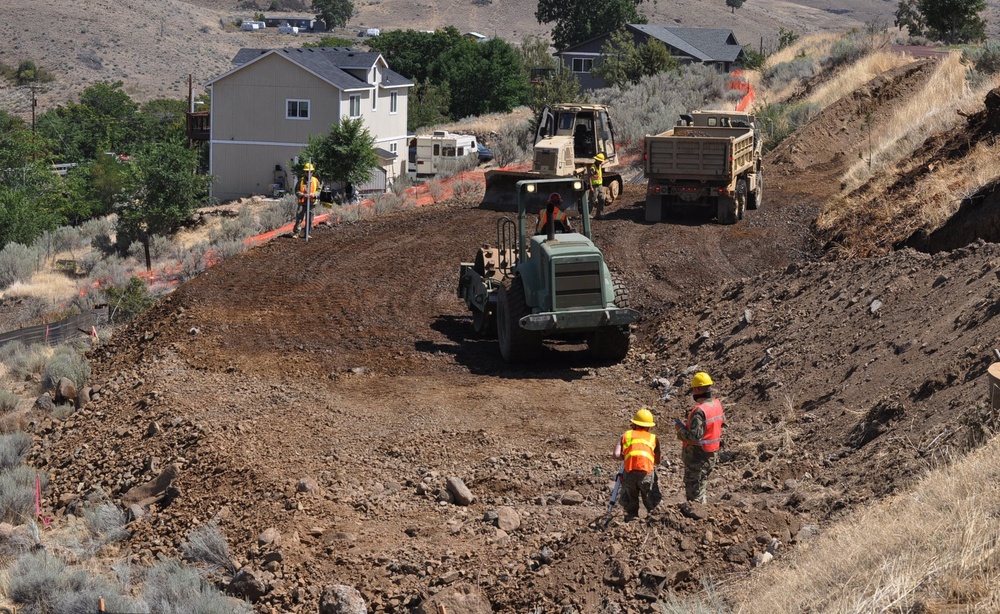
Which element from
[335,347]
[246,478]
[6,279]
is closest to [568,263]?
[335,347]

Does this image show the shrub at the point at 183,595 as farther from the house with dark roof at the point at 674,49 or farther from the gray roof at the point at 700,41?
the gray roof at the point at 700,41

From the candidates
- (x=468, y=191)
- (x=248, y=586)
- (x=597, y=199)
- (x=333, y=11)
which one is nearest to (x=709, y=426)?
(x=248, y=586)

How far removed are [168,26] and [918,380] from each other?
13980 cm

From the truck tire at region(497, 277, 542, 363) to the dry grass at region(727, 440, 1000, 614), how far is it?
7059mm

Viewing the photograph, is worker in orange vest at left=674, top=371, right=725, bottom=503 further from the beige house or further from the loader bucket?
the beige house

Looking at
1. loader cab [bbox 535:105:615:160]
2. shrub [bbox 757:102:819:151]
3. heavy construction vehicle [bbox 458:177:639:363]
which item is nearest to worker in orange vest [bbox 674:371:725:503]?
heavy construction vehicle [bbox 458:177:639:363]

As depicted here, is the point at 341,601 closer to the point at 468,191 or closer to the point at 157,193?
the point at 468,191

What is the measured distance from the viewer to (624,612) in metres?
8.17

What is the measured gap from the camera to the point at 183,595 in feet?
31.0

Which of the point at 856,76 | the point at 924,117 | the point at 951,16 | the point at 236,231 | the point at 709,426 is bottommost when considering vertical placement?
Answer: the point at 236,231

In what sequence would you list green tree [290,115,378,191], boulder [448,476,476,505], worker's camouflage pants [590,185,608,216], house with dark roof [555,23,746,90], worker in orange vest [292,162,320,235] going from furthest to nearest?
house with dark roof [555,23,746,90], green tree [290,115,378,191], worker's camouflage pants [590,185,608,216], worker in orange vest [292,162,320,235], boulder [448,476,476,505]

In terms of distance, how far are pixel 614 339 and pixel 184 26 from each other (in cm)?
13849

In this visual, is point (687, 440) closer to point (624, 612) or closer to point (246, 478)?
point (624, 612)

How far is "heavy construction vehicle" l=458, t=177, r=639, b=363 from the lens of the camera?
1461cm
